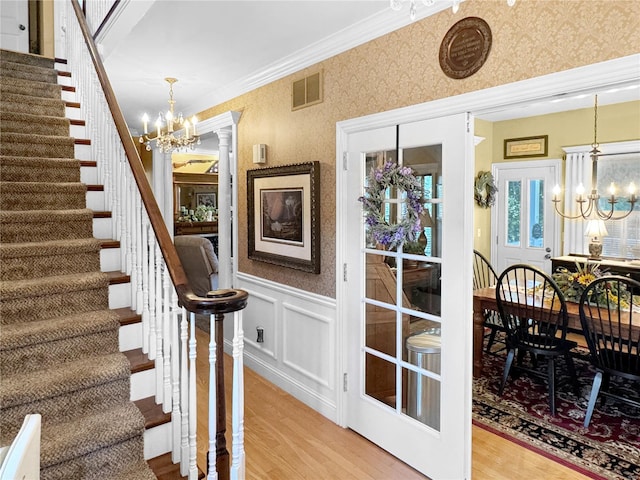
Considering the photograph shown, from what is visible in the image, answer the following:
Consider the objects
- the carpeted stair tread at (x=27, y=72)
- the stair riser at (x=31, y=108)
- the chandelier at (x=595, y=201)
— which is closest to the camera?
the stair riser at (x=31, y=108)

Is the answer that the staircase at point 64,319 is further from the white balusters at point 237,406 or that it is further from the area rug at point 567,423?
the area rug at point 567,423

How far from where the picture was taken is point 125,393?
79.8 inches

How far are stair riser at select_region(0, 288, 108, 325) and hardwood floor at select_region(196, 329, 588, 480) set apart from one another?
114 cm

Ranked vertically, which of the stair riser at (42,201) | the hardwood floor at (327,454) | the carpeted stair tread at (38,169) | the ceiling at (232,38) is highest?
the ceiling at (232,38)

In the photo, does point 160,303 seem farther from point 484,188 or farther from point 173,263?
point 484,188

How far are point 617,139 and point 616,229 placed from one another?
3.57ft

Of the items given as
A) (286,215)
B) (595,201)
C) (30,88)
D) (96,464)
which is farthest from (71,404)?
(595,201)

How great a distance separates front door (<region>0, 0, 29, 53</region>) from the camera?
16.4 ft

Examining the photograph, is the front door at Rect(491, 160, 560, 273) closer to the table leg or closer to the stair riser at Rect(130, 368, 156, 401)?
the table leg

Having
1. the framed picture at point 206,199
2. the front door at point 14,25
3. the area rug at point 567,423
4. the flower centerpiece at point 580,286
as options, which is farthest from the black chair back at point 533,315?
the framed picture at point 206,199

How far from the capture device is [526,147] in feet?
19.4

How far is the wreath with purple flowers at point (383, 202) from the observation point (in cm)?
244

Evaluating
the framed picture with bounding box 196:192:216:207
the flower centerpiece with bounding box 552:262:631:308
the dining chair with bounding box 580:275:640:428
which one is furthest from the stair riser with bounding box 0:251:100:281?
the framed picture with bounding box 196:192:216:207

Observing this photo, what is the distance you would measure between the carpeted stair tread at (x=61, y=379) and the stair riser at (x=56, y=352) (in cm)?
4
